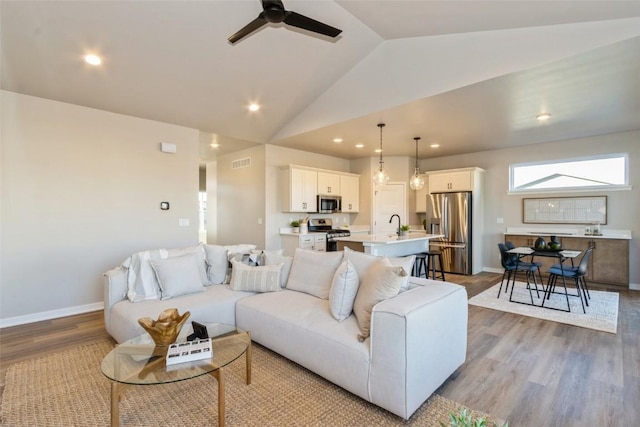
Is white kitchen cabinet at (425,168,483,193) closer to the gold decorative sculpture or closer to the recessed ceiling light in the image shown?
the gold decorative sculpture

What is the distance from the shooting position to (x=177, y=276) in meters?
3.12

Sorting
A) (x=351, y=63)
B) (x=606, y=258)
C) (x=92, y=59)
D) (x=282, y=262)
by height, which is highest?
(x=351, y=63)

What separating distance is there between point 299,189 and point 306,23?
3999 mm

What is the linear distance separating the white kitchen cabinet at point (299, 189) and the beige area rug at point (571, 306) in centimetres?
351

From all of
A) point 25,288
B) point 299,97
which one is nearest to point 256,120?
point 299,97

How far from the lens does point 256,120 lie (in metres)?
5.25

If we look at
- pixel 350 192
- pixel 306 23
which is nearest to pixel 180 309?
pixel 306 23

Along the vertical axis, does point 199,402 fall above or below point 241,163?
below

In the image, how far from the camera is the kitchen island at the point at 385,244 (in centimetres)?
446

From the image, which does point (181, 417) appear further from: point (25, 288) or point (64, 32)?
point (64, 32)

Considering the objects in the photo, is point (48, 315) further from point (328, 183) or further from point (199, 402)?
point (328, 183)

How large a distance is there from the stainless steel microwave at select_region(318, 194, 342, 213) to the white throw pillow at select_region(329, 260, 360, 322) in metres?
4.23

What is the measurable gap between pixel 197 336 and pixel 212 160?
6496 mm

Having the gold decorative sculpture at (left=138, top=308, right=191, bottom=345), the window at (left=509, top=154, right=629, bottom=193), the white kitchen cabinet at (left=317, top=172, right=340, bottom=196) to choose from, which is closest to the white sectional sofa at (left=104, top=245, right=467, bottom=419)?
the gold decorative sculpture at (left=138, top=308, right=191, bottom=345)
